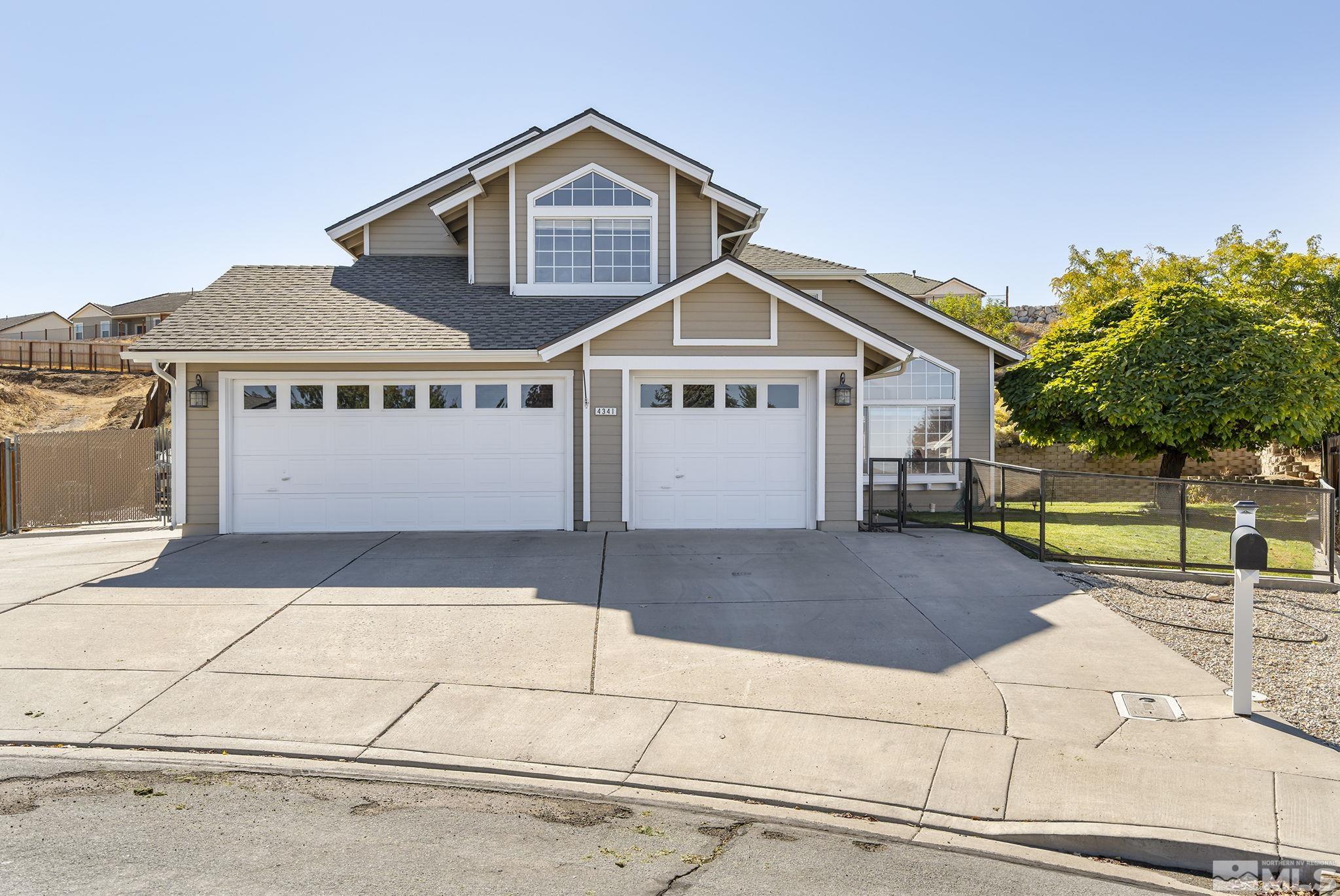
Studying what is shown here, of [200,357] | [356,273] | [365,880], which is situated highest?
[356,273]

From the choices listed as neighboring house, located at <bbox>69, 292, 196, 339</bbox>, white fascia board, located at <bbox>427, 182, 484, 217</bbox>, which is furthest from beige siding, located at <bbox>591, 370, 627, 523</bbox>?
neighboring house, located at <bbox>69, 292, 196, 339</bbox>

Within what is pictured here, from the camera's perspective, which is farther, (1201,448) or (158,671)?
(1201,448)

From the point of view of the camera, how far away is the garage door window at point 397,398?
45.3 feet

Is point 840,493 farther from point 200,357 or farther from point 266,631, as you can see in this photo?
point 200,357

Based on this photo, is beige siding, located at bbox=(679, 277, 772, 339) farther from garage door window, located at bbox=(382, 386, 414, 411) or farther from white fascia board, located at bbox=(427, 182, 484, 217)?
white fascia board, located at bbox=(427, 182, 484, 217)

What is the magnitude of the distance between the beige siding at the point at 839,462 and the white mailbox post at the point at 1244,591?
7.28 m

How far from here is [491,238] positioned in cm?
1617

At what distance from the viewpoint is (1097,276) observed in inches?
1318

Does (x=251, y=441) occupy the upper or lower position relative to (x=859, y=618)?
upper

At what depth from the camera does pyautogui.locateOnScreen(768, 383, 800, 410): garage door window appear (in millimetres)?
13820

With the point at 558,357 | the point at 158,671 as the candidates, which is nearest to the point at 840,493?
the point at 558,357

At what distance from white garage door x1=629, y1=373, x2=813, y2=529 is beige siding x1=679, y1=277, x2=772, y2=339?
713 millimetres

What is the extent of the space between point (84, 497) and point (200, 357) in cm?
503

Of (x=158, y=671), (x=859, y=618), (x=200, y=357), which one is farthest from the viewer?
(x=200, y=357)
